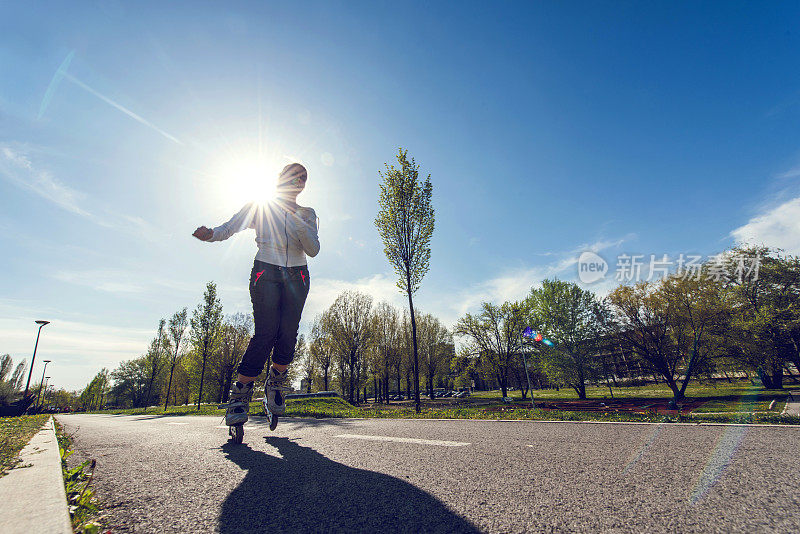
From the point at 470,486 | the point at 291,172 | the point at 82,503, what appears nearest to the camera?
the point at 82,503

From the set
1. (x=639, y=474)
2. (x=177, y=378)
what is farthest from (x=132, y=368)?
(x=639, y=474)

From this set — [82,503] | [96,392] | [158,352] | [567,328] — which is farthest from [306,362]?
[96,392]

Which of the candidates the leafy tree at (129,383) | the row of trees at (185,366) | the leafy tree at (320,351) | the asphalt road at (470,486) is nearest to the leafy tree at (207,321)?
the row of trees at (185,366)

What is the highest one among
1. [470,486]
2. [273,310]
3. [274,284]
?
[274,284]

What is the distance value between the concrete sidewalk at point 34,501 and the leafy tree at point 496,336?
126 ft

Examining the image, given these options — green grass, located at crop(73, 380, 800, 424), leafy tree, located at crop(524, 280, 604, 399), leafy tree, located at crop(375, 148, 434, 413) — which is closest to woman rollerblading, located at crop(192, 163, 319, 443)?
green grass, located at crop(73, 380, 800, 424)

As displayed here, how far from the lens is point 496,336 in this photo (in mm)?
38781

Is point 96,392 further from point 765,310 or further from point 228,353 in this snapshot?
point 765,310

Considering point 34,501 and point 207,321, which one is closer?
point 34,501

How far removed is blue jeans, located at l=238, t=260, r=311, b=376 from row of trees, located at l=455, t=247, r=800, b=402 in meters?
16.7

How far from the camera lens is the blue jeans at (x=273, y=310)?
3281mm

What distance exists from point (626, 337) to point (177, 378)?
6220 centimetres

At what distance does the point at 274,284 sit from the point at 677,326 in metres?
28.1

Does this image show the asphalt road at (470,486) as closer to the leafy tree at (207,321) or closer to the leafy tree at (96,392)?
the leafy tree at (207,321)
